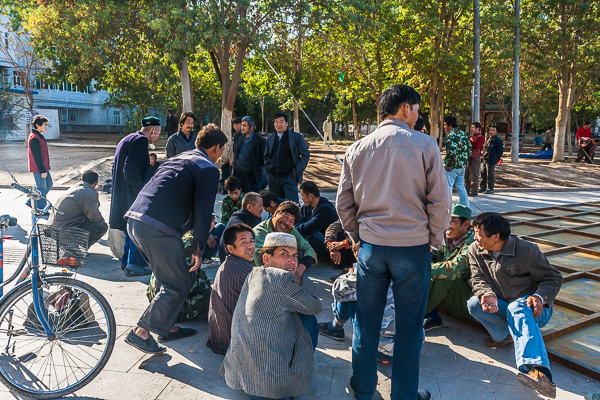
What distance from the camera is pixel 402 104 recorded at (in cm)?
293

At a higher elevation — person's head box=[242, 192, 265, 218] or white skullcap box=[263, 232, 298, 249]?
Result: white skullcap box=[263, 232, 298, 249]

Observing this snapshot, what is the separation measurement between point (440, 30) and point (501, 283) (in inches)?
674

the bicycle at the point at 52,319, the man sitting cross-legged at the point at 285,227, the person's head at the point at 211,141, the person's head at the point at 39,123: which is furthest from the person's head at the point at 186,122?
the bicycle at the point at 52,319

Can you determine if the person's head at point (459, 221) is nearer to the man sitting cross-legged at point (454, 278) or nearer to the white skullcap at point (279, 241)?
the man sitting cross-legged at point (454, 278)

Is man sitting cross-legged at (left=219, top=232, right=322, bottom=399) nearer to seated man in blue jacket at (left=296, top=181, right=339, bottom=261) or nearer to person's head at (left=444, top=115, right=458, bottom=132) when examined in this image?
seated man in blue jacket at (left=296, top=181, right=339, bottom=261)

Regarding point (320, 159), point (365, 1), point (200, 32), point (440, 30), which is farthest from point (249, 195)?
point (440, 30)

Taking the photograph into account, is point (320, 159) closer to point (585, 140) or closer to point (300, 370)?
point (585, 140)

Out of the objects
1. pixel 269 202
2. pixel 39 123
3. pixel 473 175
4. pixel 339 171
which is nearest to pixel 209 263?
pixel 269 202

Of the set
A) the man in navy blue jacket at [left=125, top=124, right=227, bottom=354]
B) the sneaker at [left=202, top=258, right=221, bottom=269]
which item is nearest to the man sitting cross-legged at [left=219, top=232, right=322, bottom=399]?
the man in navy blue jacket at [left=125, top=124, right=227, bottom=354]

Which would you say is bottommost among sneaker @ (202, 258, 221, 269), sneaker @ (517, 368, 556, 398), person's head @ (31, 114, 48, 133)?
sneaker @ (202, 258, 221, 269)

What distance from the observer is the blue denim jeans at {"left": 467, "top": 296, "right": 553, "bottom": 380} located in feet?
10.3

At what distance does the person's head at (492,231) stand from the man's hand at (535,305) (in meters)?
0.47

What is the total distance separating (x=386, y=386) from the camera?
3.36 m

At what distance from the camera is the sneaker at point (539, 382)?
3014 millimetres
